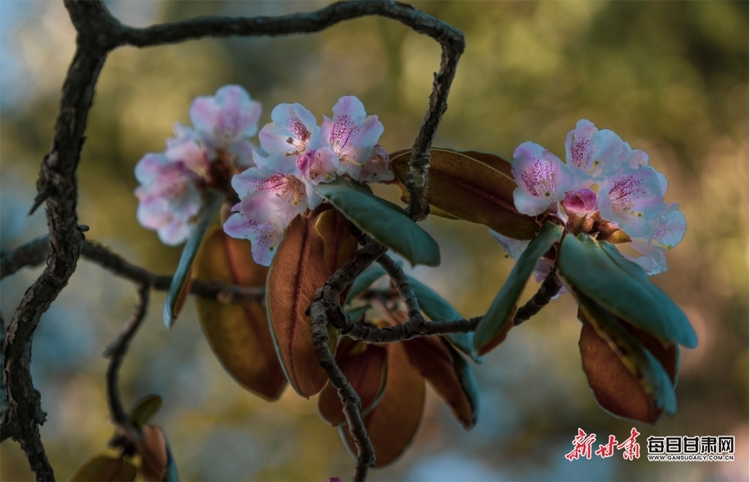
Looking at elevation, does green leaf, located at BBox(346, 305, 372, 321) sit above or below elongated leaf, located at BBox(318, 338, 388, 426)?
above

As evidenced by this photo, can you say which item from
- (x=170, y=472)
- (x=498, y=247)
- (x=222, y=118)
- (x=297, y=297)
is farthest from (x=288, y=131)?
(x=498, y=247)

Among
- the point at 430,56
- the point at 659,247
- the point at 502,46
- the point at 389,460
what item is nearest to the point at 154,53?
the point at 430,56

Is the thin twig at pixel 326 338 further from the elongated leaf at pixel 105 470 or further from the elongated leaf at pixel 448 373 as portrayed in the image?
the elongated leaf at pixel 105 470

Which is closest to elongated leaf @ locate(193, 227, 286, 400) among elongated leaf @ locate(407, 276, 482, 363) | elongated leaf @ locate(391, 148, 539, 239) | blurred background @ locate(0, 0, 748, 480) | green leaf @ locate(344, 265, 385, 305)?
green leaf @ locate(344, 265, 385, 305)

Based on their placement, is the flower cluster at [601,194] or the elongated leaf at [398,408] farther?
the elongated leaf at [398,408]

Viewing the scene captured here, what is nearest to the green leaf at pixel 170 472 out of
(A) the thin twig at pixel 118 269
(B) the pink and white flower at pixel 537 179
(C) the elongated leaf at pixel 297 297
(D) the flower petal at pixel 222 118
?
(A) the thin twig at pixel 118 269

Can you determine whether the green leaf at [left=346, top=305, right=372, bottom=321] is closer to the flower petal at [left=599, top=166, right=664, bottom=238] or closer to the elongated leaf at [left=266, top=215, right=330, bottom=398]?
the elongated leaf at [left=266, top=215, right=330, bottom=398]

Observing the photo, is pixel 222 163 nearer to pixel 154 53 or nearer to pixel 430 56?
pixel 430 56
